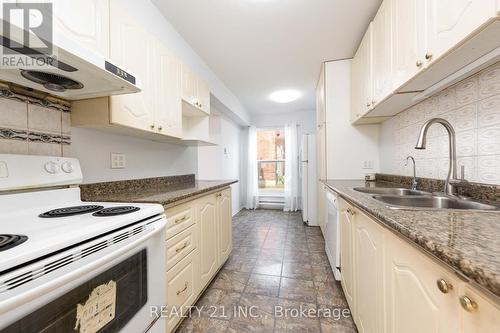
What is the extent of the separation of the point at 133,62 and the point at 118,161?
27.9 inches

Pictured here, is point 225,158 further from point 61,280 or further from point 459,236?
point 459,236

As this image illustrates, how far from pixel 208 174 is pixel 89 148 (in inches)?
73.7

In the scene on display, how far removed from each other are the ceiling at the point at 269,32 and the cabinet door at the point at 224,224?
1.60 metres

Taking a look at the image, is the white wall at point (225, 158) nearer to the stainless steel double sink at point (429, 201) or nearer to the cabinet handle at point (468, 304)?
the stainless steel double sink at point (429, 201)

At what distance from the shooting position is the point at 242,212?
4.74m

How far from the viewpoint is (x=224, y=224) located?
85.4 inches

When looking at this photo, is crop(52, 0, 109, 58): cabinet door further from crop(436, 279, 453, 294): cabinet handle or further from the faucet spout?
the faucet spout

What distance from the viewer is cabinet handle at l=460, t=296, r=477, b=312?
42 cm

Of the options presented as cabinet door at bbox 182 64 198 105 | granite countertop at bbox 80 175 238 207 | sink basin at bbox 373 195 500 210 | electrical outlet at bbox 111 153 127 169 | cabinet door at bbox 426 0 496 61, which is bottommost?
sink basin at bbox 373 195 500 210

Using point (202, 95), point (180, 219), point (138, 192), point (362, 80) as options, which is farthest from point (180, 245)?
point (362, 80)

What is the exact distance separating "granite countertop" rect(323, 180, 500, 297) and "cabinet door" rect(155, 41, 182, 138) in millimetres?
1445

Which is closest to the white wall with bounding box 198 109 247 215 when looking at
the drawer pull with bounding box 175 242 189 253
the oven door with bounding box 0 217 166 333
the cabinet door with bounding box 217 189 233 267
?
the cabinet door with bounding box 217 189 233 267

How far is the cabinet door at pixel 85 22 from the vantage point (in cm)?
89

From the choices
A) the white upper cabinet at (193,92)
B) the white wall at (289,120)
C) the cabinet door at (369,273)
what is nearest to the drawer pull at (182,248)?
the cabinet door at (369,273)
